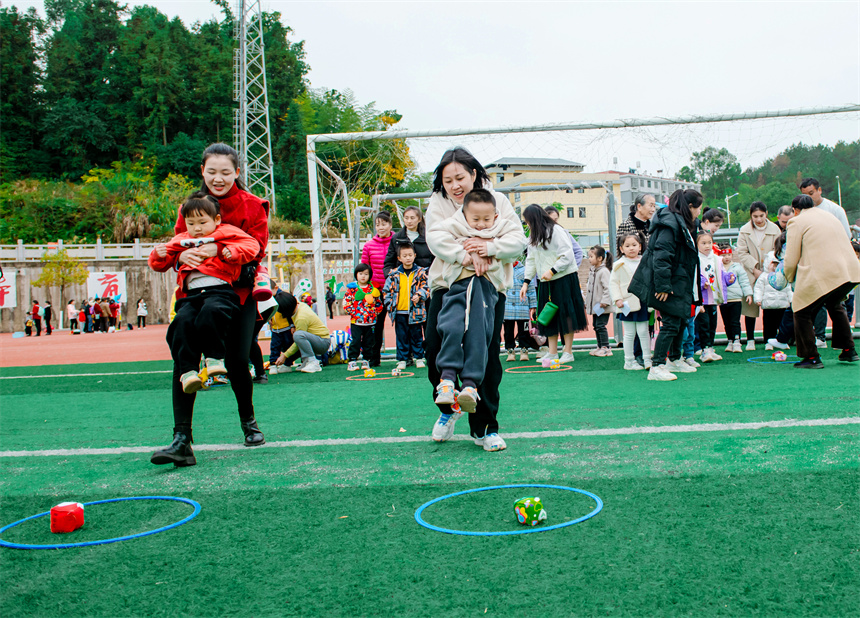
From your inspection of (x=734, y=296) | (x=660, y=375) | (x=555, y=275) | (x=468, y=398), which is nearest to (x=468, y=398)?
(x=468, y=398)

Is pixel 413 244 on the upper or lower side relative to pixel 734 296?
upper

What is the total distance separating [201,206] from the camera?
4.00 m

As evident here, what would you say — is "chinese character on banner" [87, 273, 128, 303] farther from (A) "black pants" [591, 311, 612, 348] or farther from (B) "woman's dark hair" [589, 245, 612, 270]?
(A) "black pants" [591, 311, 612, 348]

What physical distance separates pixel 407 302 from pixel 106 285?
37121mm

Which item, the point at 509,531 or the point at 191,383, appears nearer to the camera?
the point at 509,531

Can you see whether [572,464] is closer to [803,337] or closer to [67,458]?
[67,458]

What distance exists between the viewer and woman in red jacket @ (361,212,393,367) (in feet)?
29.9

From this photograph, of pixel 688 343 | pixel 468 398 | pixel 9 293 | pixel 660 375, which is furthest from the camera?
pixel 9 293

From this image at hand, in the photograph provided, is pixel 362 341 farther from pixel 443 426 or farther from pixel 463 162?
pixel 463 162

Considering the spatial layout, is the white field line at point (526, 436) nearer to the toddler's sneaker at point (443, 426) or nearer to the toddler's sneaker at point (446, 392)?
the toddler's sneaker at point (443, 426)

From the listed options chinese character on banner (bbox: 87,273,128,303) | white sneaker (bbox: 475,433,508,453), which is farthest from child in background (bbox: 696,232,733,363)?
chinese character on banner (bbox: 87,273,128,303)

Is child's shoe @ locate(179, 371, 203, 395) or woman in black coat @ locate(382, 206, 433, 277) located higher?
woman in black coat @ locate(382, 206, 433, 277)

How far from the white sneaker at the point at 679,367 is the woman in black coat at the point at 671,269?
46cm

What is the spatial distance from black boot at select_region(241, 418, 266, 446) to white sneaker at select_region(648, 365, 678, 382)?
390cm
